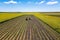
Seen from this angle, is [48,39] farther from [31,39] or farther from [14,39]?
[14,39]

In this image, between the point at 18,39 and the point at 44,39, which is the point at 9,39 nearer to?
the point at 18,39

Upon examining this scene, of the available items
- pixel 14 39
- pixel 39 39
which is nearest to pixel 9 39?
pixel 14 39

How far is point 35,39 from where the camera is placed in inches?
453

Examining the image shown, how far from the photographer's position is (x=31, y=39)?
11.4 metres

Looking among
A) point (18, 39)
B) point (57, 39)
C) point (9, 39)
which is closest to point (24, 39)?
point (18, 39)

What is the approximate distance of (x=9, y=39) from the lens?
1139 centimetres

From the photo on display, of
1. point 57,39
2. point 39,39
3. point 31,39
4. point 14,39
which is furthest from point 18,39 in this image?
point 57,39

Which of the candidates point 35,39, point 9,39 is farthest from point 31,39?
point 9,39

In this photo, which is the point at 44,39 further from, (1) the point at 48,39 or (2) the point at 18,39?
(2) the point at 18,39

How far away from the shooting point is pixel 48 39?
11.6 m

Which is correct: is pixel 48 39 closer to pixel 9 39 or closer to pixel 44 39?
pixel 44 39

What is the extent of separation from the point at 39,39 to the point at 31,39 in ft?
2.73

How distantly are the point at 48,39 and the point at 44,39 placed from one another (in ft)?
1.38

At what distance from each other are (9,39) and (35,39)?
8.72 ft
